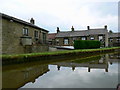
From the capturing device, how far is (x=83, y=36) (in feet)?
171

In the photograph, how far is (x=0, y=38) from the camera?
61.5 ft

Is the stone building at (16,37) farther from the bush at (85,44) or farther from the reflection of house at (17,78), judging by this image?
the reflection of house at (17,78)

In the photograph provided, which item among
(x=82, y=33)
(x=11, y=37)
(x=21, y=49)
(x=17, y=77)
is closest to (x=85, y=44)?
(x=21, y=49)

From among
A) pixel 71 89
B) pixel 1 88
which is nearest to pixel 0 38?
pixel 1 88

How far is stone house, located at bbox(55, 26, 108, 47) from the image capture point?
49.8 meters

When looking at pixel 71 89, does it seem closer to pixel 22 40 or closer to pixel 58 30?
pixel 22 40

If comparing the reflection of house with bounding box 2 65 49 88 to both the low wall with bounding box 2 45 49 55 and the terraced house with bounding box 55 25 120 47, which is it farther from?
the terraced house with bounding box 55 25 120 47

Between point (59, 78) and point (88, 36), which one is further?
point (88, 36)

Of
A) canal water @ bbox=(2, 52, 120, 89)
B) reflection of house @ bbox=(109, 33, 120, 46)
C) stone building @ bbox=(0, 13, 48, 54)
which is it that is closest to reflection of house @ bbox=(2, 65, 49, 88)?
canal water @ bbox=(2, 52, 120, 89)

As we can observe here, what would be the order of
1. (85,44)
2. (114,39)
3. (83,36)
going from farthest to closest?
(114,39)
(83,36)
(85,44)

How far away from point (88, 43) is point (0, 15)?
22282mm

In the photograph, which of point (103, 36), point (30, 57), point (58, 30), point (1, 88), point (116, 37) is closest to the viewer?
point (1, 88)

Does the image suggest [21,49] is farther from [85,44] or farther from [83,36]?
[83,36]

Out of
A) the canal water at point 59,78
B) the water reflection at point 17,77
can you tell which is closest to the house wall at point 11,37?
the canal water at point 59,78
